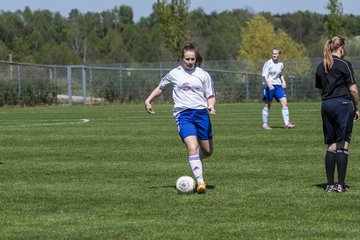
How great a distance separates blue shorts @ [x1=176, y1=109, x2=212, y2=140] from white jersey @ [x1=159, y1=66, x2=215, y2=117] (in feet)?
0.21

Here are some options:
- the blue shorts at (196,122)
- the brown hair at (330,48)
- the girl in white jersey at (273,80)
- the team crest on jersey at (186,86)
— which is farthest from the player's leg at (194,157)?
the girl in white jersey at (273,80)

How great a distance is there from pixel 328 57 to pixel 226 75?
4180cm

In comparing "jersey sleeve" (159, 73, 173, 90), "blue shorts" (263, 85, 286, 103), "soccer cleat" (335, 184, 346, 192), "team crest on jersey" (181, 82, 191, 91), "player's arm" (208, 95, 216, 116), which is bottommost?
"soccer cleat" (335, 184, 346, 192)

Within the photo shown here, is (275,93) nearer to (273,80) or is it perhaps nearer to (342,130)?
(273,80)

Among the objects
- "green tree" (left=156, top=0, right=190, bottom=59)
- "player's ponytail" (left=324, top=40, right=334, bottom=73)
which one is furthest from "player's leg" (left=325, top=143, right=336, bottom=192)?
"green tree" (left=156, top=0, right=190, bottom=59)

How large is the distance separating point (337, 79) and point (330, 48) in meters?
0.38

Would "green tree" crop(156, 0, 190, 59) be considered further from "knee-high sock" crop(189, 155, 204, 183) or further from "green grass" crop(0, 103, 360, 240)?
"knee-high sock" crop(189, 155, 204, 183)

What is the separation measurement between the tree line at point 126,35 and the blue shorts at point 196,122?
8290 centimetres

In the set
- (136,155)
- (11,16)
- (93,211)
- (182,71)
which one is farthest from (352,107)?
(11,16)

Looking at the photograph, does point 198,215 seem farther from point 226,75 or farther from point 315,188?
point 226,75

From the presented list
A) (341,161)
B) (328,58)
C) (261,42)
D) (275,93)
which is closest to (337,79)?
(328,58)

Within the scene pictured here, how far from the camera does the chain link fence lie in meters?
49.7

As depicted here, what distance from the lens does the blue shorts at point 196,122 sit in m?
11.8

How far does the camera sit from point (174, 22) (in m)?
62.1
